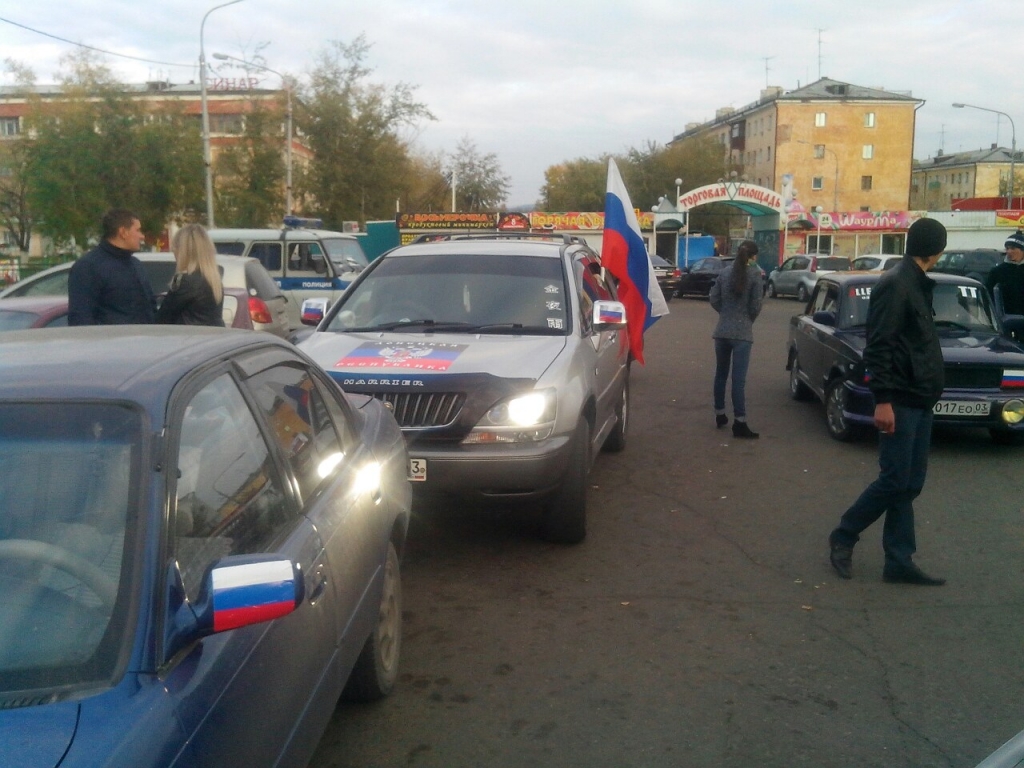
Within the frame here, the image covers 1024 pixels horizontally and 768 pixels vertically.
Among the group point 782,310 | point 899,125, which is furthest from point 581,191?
point 782,310

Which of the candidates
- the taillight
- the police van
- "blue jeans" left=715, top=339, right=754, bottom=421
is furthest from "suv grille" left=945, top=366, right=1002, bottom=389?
the police van

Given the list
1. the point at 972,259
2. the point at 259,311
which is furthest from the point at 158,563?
the point at 972,259

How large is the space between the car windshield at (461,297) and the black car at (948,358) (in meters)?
2.75

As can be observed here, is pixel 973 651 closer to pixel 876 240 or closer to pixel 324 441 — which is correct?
pixel 324 441

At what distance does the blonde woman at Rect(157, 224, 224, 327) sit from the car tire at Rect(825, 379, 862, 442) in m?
5.63

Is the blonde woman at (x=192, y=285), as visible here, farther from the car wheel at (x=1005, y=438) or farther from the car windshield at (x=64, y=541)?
the car wheel at (x=1005, y=438)

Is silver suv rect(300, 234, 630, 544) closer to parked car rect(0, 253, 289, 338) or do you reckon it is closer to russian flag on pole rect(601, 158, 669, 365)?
russian flag on pole rect(601, 158, 669, 365)

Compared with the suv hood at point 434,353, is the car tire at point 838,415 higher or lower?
lower

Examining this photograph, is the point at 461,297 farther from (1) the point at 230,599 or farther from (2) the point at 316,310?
(1) the point at 230,599

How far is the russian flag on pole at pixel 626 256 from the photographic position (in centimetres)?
998

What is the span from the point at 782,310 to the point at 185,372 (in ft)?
101

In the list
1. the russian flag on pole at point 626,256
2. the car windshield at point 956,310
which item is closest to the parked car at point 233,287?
the russian flag on pole at point 626,256

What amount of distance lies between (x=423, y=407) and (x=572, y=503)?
1.07 metres

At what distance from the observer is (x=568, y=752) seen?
3.61 meters
